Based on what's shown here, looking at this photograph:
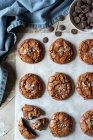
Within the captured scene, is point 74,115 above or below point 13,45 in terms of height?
below

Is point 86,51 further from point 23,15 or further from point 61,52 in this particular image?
point 23,15

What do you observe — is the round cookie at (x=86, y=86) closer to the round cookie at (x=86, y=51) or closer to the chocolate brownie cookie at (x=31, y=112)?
the round cookie at (x=86, y=51)

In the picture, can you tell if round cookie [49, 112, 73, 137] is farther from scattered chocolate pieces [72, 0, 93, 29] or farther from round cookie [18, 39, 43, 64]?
scattered chocolate pieces [72, 0, 93, 29]

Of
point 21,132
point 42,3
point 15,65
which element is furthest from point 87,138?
point 42,3

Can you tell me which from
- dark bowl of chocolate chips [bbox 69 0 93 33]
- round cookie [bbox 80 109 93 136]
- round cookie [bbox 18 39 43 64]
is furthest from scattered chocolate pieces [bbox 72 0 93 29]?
round cookie [bbox 80 109 93 136]

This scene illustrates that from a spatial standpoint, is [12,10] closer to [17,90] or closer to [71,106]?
[17,90]

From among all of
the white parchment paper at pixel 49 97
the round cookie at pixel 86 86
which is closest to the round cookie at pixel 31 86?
the white parchment paper at pixel 49 97
